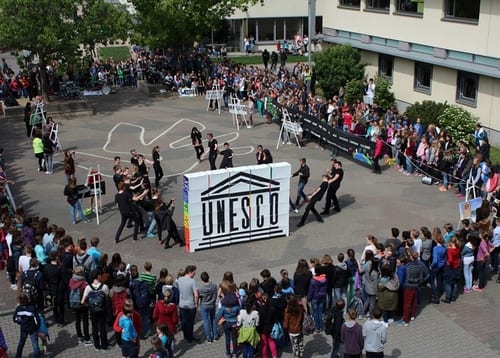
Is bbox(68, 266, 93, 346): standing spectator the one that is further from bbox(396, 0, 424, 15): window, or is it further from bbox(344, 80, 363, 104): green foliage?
bbox(396, 0, 424, 15): window

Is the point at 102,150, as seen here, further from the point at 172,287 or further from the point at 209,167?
the point at 172,287

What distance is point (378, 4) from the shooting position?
3250 cm

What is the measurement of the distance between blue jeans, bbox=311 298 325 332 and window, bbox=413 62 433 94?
18985 mm

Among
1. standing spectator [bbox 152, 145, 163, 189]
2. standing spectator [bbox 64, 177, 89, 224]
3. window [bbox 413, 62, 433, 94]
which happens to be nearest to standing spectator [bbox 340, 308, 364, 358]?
standing spectator [bbox 64, 177, 89, 224]

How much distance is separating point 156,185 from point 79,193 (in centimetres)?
366

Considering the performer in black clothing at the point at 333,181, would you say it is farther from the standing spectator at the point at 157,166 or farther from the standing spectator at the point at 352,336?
the standing spectator at the point at 352,336

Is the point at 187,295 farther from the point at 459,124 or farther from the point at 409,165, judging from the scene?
the point at 459,124

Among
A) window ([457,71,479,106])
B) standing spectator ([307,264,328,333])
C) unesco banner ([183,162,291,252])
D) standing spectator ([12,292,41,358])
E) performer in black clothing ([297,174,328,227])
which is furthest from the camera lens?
window ([457,71,479,106])

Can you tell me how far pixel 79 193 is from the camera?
1784 cm

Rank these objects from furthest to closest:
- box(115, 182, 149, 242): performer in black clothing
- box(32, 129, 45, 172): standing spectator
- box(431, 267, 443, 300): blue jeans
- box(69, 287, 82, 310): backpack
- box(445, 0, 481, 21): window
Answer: box(445, 0, 481, 21): window, box(32, 129, 45, 172): standing spectator, box(115, 182, 149, 242): performer in black clothing, box(431, 267, 443, 300): blue jeans, box(69, 287, 82, 310): backpack

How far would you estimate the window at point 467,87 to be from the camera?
26.0m

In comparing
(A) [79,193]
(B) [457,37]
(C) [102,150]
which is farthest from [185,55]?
(A) [79,193]

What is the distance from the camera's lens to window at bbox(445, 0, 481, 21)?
25591 millimetres

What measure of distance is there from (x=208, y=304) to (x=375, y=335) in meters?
3.01
